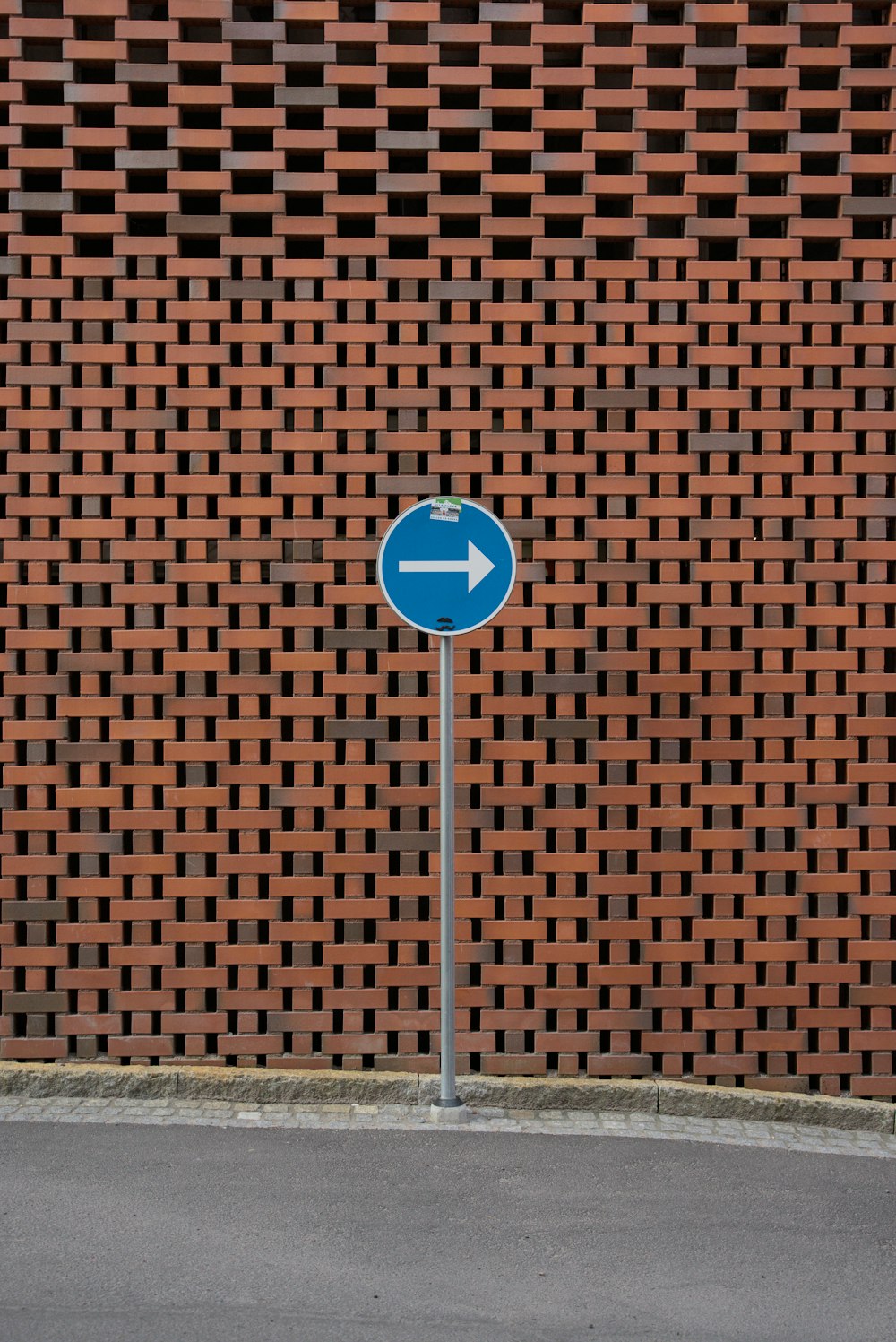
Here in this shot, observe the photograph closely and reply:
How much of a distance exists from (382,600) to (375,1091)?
235 centimetres

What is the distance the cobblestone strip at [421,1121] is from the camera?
16.3 feet

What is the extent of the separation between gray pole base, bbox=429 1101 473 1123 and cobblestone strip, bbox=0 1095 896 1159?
3cm

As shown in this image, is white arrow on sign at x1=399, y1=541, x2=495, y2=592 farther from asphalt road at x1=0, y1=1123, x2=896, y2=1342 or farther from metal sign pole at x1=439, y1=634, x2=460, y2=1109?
asphalt road at x1=0, y1=1123, x2=896, y2=1342

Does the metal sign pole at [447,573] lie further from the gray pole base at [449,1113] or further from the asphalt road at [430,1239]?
the asphalt road at [430,1239]

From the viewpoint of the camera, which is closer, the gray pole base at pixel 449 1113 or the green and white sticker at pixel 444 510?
the green and white sticker at pixel 444 510

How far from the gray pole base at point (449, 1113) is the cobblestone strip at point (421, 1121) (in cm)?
3

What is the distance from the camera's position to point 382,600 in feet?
17.7

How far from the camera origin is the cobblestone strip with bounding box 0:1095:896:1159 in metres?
4.97

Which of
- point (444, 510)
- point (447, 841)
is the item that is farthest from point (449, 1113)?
point (444, 510)

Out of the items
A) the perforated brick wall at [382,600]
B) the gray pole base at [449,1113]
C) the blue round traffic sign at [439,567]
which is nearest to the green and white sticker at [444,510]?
the blue round traffic sign at [439,567]

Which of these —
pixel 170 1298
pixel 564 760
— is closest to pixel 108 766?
pixel 564 760

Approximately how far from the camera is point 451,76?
5418 millimetres

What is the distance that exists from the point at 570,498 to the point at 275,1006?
2.88 metres

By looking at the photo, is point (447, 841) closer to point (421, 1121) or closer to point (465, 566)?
point (465, 566)
